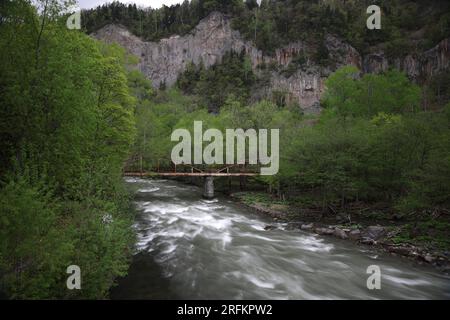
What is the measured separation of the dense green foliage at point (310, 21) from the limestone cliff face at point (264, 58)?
261cm

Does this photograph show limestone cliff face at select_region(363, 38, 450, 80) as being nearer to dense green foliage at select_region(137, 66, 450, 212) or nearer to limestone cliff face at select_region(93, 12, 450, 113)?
limestone cliff face at select_region(93, 12, 450, 113)

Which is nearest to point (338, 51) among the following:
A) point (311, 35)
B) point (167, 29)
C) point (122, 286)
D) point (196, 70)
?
point (311, 35)

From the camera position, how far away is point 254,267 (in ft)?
46.3

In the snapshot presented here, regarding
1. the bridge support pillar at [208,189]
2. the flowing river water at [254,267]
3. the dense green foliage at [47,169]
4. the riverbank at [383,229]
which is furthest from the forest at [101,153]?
the bridge support pillar at [208,189]

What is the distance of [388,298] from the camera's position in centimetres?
1143

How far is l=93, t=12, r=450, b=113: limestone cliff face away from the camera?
3095 inches

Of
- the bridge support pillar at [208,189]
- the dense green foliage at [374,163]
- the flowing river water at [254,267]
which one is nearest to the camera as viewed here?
the flowing river water at [254,267]

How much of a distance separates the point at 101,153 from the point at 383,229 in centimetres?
1792

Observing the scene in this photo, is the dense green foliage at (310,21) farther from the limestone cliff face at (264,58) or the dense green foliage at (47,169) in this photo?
the dense green foliage at (47,169)

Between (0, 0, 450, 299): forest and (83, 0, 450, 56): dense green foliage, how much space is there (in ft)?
165

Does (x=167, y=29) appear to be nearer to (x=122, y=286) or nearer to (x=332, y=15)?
(x=332, y=15)

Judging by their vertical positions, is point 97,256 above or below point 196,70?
below

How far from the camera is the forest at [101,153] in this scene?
733 centimetres
